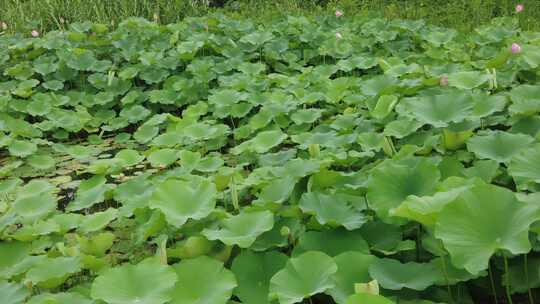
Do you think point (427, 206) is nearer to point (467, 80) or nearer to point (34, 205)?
point (467, 80)

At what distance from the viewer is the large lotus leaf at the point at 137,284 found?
1.41 meters

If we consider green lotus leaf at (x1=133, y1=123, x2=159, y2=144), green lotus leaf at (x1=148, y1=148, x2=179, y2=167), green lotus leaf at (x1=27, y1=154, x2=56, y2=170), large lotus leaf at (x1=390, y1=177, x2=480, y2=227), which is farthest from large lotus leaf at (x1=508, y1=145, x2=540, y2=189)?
green lotus leaf at (x1=27, y1=154, x2=56, y2=170)

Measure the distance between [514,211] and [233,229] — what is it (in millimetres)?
778

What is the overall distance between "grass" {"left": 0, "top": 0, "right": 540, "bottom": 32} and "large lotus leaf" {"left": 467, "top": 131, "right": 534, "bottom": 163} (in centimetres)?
315

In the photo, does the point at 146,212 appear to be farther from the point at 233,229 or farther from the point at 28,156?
the point at 28,156

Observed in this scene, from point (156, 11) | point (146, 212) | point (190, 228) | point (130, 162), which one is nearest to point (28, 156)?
point (130, 162)

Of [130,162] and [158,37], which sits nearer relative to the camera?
[130,162]

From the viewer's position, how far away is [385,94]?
269 cm

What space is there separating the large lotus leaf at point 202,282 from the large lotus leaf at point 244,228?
9 cm

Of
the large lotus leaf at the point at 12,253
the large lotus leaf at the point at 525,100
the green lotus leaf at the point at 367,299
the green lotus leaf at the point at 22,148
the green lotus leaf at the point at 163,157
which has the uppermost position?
the green lotus leaf at the point at 367,299

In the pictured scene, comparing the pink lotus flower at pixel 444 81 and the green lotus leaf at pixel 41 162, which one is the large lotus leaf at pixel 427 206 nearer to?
the pink lotus flower at pixel 444 81

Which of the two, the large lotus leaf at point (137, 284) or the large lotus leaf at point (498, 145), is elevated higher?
the large lotus leaf at point (498, 145)

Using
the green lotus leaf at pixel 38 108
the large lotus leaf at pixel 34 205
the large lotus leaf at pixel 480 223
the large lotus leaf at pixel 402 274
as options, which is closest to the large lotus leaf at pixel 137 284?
the large lotus leaf at pixel 402 274

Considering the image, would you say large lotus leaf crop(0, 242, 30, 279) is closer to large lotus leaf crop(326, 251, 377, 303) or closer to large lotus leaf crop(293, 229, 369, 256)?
large lotus leaf crop(293, 229, 369, 256)
